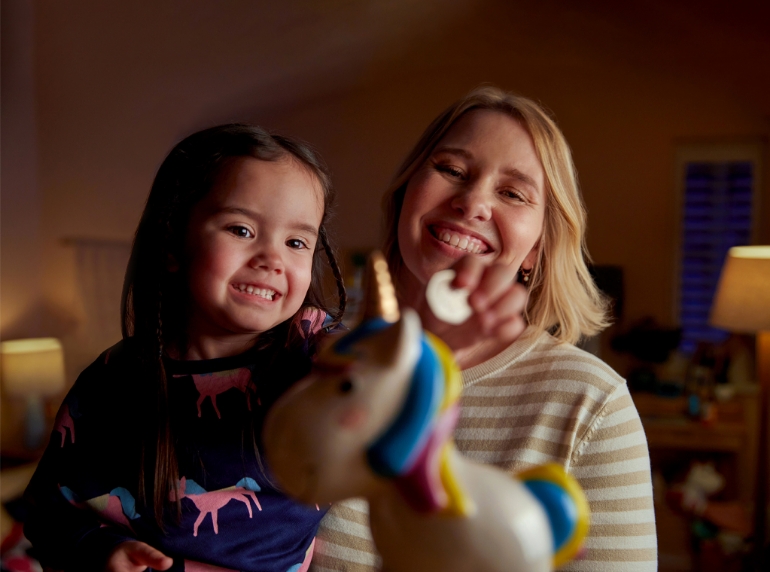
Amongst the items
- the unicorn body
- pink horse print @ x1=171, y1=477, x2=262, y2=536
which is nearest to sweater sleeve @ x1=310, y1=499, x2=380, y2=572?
pink horse print @ x1=171, y1=477, x2=262, y2=536

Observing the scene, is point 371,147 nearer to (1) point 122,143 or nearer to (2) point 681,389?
(1) point 122,143

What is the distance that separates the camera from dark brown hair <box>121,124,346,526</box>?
0.79 meters

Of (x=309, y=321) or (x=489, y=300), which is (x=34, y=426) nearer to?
(x=309, y=321)

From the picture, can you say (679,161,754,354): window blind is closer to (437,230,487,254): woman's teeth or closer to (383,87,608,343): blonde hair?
(383,87,608,343): blonde hair

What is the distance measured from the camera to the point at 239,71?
357 centimetres

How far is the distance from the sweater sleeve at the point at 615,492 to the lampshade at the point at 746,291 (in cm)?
182

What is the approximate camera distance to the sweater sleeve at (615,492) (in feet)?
2.67

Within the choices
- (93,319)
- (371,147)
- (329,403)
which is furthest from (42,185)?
(329,403)

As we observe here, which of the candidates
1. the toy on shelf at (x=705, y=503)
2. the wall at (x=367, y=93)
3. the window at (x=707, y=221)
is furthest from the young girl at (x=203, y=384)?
the window at (x=707, y=221)

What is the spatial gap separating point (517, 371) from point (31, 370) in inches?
115

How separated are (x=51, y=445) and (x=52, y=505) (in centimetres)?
7

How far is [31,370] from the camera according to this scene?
10.5 feet

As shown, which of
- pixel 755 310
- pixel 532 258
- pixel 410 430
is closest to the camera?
pixel 410 430

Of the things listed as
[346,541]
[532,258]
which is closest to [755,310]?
[532,258]
